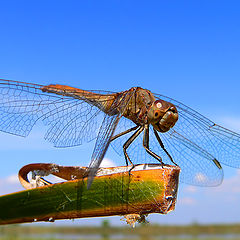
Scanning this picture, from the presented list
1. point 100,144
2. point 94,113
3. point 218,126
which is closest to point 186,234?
point 218,126

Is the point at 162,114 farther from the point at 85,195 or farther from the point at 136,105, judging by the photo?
the point at 85,195

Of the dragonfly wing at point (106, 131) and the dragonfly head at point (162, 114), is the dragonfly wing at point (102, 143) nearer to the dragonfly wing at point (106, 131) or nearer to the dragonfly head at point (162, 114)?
the dragonfly wing at point (106, 131)

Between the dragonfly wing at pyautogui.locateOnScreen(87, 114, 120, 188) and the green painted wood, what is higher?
the dragonfly wing at pyautogui.locateOnScreen(87, 114, 120, 188)

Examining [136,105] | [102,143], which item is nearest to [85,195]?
[102,143]

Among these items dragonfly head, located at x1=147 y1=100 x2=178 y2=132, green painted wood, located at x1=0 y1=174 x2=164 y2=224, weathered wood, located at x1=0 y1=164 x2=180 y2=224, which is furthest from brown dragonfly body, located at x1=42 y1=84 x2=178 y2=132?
green painted wood, located at x1=0 y1=174 x2=164 y2=224

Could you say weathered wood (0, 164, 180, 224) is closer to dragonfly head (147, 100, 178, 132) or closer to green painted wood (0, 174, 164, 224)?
green painted wood (0, 174, 164, 224)
